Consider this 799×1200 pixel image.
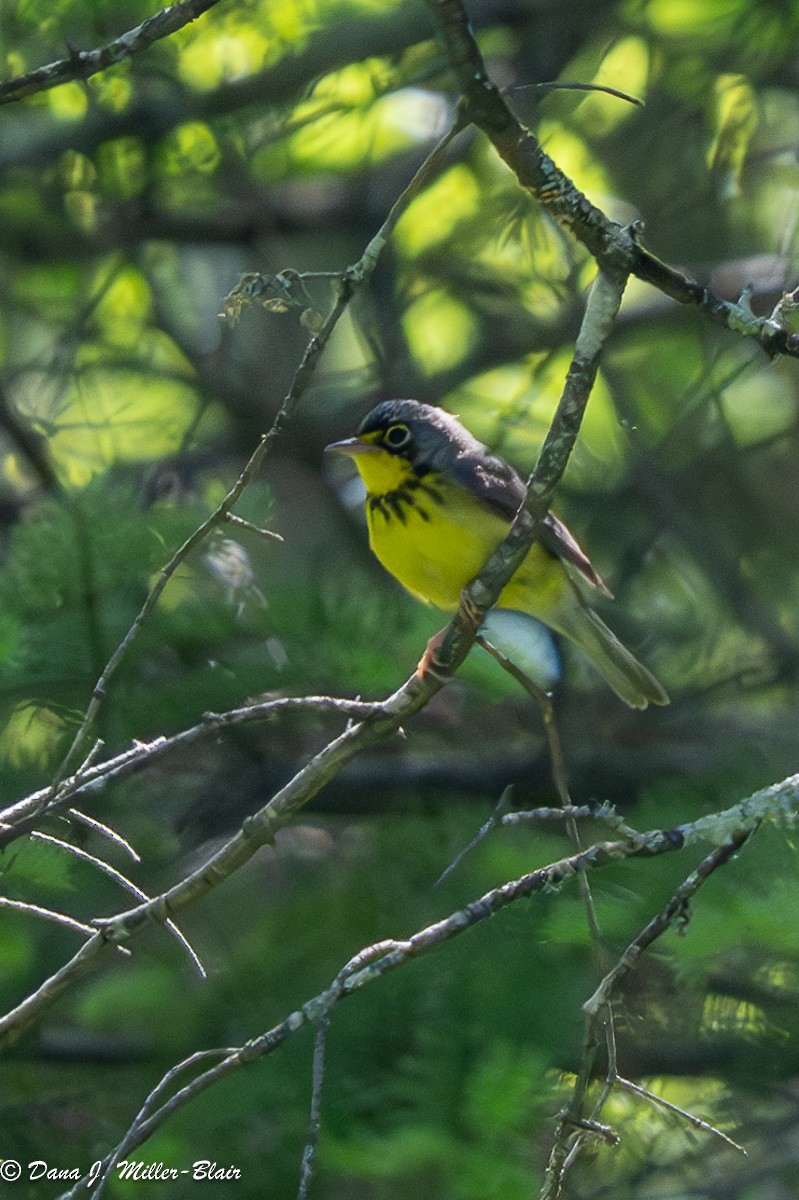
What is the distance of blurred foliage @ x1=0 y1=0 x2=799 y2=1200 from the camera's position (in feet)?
10.3

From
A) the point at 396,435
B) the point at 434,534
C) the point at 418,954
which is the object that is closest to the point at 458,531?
the point at 434,534

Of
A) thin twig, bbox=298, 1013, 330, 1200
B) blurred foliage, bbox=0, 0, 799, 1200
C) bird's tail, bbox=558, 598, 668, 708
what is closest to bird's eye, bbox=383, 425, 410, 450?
blurred foliage, bbox=0, 0, 799, 1200

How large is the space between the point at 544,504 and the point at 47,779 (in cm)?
151

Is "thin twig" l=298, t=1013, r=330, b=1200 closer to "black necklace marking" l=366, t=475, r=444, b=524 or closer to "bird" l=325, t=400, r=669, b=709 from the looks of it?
"bird" l=325, t=400, r=669, b=709

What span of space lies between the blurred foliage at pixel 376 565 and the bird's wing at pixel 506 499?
15.8 inches

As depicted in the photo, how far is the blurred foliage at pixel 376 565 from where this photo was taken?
10.3ft

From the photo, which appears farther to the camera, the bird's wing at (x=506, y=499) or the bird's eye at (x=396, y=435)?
the bird's eye at (x=396, y=435)

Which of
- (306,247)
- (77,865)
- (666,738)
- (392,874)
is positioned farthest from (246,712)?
(306,247)

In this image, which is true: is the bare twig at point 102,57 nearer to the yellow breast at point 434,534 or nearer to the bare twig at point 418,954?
the bare twig at point 418,954

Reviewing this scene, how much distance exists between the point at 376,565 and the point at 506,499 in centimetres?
116

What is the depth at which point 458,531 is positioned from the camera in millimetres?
4031

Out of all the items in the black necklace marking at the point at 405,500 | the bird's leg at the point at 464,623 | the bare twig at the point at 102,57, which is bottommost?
the black necklace marking at the point at 405,500

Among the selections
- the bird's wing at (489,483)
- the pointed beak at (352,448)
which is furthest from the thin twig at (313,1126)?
the pointed beak at (352,448)

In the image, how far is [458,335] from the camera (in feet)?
20.8
